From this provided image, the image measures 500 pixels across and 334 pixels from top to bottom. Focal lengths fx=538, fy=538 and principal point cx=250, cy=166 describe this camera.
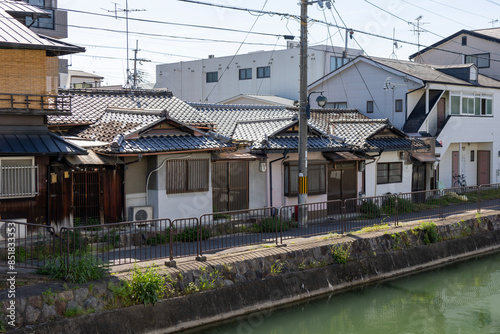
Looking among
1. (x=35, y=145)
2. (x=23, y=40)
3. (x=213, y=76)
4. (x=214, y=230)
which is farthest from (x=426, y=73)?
(x=35, y=145)

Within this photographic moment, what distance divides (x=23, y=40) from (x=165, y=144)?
17.1 feet

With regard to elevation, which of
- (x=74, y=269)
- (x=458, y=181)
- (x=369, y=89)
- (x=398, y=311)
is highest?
(x=369, y=89)

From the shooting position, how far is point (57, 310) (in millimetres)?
11016

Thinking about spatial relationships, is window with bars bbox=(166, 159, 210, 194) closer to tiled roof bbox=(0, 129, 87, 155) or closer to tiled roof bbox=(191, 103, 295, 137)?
tiled roof bbox=(0, 129, 87, 155)

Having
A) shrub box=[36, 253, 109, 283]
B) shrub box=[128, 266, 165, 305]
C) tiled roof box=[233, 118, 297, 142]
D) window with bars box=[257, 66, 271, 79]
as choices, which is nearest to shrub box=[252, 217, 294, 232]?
tiled roof box=[233, 118, 297, 142]

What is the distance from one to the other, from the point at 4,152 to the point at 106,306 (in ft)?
17.5

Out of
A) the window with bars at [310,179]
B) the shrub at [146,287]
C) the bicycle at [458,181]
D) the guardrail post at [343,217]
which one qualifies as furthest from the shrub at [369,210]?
the bicycle at [458,181]

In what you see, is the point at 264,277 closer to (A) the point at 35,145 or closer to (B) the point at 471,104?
(A) the point at 35,145

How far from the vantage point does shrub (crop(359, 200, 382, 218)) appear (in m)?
19.8

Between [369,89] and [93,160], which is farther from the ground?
[369,89]

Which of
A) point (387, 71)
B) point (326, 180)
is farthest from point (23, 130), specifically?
point (387, 71)

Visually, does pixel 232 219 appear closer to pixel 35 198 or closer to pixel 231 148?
pixel 231 148

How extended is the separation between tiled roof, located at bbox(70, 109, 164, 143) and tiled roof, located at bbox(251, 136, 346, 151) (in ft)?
13.4

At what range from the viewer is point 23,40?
49.0 ft
